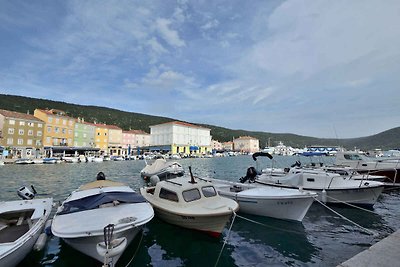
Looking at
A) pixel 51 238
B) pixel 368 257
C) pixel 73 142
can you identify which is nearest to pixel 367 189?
pixel 368 257

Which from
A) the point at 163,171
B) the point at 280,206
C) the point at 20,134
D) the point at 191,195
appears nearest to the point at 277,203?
the point at 280,206

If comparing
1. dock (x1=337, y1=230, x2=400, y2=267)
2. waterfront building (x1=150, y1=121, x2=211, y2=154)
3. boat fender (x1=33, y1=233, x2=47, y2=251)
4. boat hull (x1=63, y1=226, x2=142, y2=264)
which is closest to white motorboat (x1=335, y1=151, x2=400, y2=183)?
dock (x1=337, y1=230, x2=400, y2=267)

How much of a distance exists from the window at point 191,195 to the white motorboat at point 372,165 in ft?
58.9

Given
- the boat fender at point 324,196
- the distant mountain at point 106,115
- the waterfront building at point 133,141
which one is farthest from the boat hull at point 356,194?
the waterfront building at point 133,141

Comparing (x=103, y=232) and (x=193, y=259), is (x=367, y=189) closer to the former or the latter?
(x=193, y=259)

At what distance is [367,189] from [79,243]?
55.5 feet

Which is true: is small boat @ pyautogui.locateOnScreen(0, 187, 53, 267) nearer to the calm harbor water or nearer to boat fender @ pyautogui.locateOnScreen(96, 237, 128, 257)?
the calm harbor water

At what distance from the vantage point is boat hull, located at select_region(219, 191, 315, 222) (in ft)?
39.3

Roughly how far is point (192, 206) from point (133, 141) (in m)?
123

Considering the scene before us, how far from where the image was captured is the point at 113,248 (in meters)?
6.58

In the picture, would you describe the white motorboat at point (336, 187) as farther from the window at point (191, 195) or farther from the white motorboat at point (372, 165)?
the window at point (191, 195)

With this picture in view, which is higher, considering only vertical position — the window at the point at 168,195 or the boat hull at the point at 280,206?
the window at the point at 168,195

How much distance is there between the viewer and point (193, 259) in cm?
849

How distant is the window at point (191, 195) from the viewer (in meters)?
10.7
